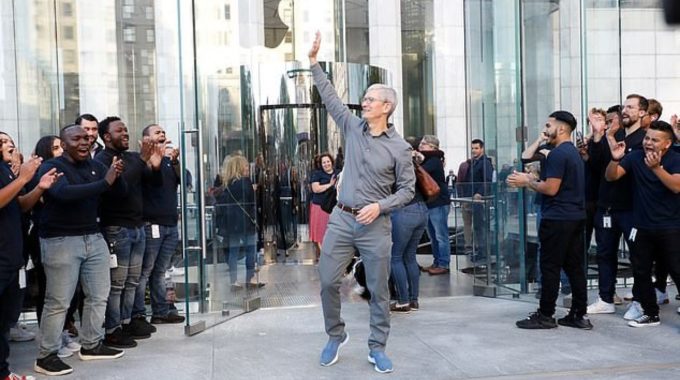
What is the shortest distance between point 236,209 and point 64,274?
2.34m

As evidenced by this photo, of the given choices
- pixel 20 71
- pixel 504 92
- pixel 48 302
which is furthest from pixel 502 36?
pixel 20 71

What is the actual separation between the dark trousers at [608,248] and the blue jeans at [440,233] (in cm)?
283

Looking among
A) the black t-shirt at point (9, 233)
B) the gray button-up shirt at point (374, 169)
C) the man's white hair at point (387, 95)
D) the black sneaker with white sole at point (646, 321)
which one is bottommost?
the black sneaker with white sole at point (646, 321)

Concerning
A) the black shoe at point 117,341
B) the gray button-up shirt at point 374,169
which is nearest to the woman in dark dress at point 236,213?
the black shoe at point 117,341

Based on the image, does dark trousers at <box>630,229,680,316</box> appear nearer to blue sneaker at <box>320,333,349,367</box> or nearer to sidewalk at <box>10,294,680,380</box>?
sidewalk at <box>10,294,680,380</box>

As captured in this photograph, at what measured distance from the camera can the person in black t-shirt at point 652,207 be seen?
5.77 m

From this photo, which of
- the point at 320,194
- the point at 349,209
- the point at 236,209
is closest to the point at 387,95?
the point at 349,209

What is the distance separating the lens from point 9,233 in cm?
451

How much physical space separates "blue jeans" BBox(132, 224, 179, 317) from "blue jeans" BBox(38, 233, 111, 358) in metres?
1.00

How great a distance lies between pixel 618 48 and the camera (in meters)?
8.06

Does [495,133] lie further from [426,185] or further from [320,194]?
[320,194]

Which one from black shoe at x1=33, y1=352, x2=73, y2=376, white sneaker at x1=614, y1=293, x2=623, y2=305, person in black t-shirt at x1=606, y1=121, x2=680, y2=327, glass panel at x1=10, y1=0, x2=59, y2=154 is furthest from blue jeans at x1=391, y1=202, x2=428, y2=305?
glass panel at x1=10, y1=0, x2=59, y2=154

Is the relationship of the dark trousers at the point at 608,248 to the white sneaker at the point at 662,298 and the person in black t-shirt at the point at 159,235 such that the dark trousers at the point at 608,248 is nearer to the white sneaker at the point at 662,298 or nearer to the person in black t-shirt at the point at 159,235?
the white sneaker at the point at 662,298

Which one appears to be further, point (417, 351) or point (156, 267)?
point (156, 267)
